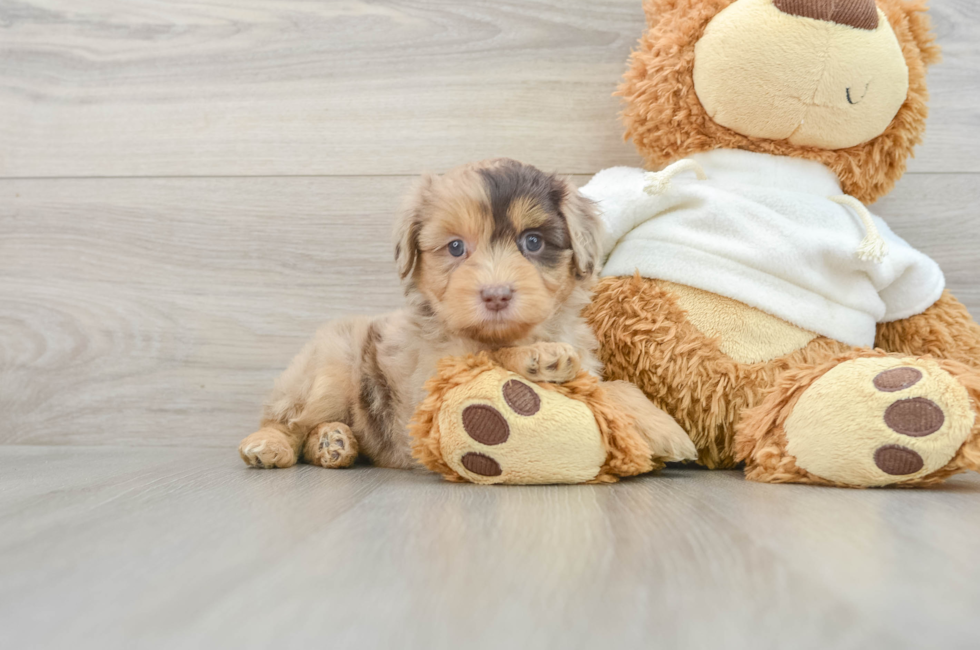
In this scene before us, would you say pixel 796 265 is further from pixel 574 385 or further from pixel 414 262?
pixel 414 262

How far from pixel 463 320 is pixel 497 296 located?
88mm

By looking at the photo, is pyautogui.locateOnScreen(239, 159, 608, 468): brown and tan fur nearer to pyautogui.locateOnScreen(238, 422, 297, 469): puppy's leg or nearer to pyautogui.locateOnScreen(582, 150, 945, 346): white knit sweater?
pyautogui.locateOnScreen(238, 422, 297, 469): puppy's leg

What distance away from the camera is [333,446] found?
5.44 ft

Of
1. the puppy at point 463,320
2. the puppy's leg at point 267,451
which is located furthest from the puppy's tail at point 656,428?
the puppy's leg at point 267,451

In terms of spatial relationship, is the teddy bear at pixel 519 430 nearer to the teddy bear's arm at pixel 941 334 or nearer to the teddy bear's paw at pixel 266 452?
the teddy bear's paw at pixel 266 452

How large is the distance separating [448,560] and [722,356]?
3.08 ft

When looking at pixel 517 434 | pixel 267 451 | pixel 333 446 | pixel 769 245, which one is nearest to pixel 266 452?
pixel 267 451

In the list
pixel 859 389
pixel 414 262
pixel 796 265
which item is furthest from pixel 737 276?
pixel 414 262

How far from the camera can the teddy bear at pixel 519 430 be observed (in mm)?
1265

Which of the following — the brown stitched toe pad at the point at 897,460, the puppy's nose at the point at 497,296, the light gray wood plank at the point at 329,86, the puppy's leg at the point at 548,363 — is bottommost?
the brown stitched toe pad at the point at 897,460

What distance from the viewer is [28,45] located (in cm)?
213

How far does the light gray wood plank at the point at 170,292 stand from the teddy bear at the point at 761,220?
2.56 feet

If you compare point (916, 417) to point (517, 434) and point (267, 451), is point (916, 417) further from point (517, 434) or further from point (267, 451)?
point (267, 451)

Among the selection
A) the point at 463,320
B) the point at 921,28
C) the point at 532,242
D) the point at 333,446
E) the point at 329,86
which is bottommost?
the point at 333,446
